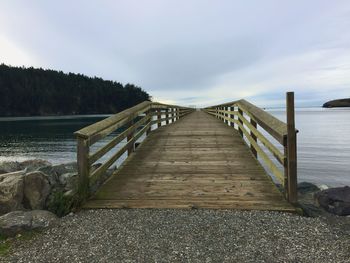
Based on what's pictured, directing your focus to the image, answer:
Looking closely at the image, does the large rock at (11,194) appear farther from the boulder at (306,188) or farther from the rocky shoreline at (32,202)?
the boulder at (306,188)

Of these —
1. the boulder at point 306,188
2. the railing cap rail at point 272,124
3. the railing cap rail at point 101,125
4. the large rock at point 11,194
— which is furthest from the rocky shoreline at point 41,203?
the boulder at point 306,188

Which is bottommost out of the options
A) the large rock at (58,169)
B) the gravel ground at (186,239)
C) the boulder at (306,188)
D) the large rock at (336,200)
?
the boulder at (306,188)

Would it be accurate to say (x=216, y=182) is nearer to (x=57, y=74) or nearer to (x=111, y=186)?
(x=111, y=186)

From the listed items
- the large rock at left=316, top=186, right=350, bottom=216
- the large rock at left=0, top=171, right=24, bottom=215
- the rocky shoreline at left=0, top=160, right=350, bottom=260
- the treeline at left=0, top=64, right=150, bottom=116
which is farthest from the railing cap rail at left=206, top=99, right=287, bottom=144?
the treeline at left=0, top=64, right=150, bottom=116

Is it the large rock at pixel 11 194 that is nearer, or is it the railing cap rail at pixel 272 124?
the railing cap rail at pixel 272 124

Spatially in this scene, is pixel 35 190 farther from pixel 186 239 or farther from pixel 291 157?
pixel 291 157

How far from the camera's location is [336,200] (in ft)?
22.8

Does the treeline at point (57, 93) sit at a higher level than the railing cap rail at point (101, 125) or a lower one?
higher

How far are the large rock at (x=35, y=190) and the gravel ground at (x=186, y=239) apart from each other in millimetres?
1364

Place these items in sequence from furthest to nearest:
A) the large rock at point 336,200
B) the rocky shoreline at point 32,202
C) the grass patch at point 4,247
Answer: the large rock at point 336,200, the rocky shoreline at point 32,202, the grass patch at point 4,247

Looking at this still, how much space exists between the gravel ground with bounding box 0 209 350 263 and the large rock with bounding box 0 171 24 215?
1595mm

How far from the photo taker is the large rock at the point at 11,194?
5.39 m

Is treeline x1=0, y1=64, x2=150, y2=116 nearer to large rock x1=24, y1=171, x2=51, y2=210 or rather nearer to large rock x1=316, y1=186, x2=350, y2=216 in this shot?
large rock x1=24, y1=171, x2=51, y2=210

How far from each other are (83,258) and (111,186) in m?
2.49
